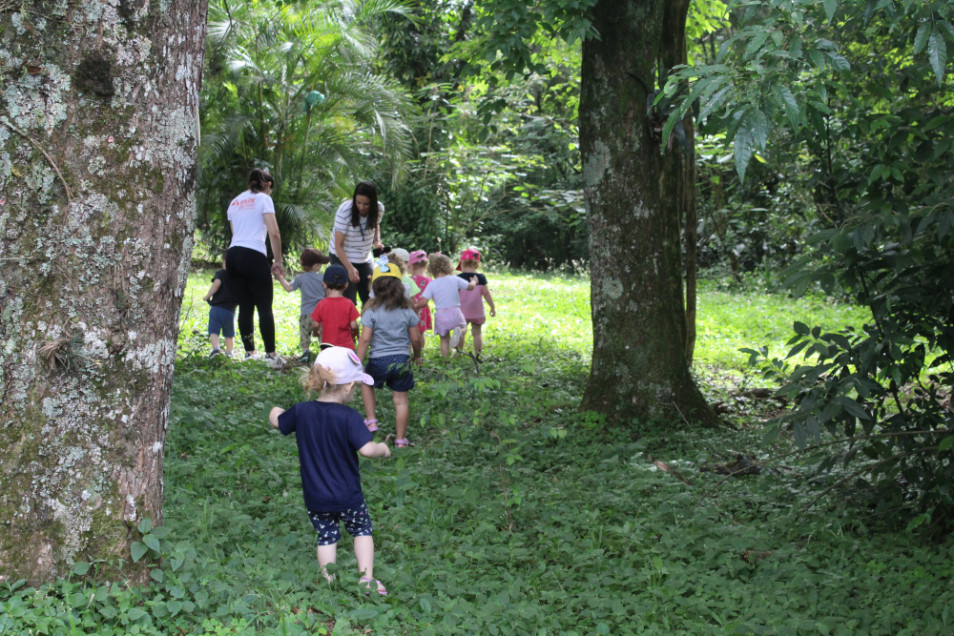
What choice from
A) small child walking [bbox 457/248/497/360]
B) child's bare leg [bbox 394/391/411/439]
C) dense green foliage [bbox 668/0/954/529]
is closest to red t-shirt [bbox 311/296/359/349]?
child's bare leg [bbox 394/391/411/439]

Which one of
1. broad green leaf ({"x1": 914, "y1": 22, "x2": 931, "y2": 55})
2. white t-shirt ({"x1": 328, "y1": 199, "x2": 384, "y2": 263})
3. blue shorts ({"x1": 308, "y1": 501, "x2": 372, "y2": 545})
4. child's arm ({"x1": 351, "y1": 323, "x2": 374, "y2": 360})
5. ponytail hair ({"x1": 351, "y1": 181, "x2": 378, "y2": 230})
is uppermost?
broad green leaf ({"x1": 914, "y1": 22, "x2": 931, "y2": 55})

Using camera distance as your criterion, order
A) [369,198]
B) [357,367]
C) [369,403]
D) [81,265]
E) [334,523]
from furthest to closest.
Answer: [369,198], [369,403], [357,367], [334,523], [81,265]

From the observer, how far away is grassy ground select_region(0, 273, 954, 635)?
3.30 m

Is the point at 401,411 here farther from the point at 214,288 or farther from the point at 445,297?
the point at 214,288

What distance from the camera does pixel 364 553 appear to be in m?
4.03

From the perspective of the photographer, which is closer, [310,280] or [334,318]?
[334,318]

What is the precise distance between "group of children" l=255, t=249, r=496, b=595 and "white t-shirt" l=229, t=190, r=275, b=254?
0.54 m

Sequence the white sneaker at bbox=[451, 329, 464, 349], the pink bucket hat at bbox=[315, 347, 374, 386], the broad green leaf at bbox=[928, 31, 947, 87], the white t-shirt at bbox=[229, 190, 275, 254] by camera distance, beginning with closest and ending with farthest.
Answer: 1. the broad green leaf at bbox=[928, 31, 947, 87]
2. the pink bucket hat at bbox=[315, 347, 374, 386]
3. the white t-shirt at bbox=[229, 190, 275, 254]
4. the white sneaker at bbox=[451, 329, 464, 349]

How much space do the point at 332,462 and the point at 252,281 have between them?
473 cm

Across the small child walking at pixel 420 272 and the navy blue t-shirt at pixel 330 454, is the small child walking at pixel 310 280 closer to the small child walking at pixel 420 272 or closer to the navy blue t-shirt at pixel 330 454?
the small child walking at pixel 420 272

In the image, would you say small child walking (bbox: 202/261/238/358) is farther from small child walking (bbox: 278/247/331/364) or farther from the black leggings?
small child walking (bbox: 278/247/331/364)

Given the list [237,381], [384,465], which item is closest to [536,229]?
[237,381]

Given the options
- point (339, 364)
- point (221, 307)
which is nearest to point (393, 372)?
point (339, 364)

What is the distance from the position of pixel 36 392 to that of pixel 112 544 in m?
0.64
